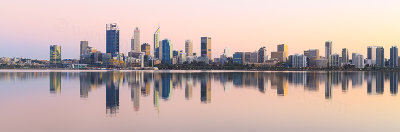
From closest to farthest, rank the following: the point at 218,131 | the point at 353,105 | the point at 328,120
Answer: the point at 218,131 → the point at 328,120 → the point at 353,105

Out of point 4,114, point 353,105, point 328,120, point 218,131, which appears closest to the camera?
point 218,131

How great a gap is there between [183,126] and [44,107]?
46.0 feet

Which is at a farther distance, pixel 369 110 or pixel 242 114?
pixel 369 110

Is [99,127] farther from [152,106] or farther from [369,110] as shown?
[369,110]

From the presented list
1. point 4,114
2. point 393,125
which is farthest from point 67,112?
point 393,125

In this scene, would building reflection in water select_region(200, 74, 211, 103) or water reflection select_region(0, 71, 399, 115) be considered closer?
building reflection in water select_region(200, 74, 211, 103)

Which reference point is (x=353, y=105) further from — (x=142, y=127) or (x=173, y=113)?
(x=142, y=127)

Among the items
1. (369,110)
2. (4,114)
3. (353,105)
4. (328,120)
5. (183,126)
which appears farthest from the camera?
(353,105)

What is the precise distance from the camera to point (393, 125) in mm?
20125

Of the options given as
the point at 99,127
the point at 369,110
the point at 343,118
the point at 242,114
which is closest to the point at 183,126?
the point at 99,127

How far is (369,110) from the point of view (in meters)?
26.8

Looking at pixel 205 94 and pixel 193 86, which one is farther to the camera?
pixel 193 86

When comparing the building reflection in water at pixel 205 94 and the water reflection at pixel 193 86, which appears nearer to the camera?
the building reflection in water at pixel 205 94

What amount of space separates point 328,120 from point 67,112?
57.7 feet
